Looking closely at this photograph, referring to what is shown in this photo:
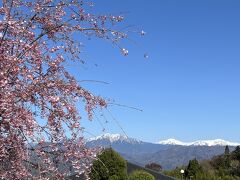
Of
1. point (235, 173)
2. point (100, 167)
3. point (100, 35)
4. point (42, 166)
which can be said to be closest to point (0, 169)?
point (42, 166)

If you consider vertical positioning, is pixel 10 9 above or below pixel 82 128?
above

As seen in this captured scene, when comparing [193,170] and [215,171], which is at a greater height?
[215,171]

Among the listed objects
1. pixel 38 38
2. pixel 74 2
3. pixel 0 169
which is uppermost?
pixel 74 2

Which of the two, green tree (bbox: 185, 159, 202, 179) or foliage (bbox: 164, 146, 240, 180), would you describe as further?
green tree (bbox: 185, 159, 202, 179)

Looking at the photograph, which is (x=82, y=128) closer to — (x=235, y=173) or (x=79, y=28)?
(x=79, y=28)

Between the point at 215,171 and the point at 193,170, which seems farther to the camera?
the point at 215,171

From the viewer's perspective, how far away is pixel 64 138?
693 cm

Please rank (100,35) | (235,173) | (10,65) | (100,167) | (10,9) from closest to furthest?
(10,65) → (10,9) → (100,35) → (100,167) → (235,173)

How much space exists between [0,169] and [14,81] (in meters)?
1.20

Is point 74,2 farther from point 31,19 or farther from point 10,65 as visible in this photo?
point 10,65

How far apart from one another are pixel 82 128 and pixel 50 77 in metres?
0.86

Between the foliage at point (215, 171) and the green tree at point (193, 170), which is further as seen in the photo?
the green tree at point (193, 170)

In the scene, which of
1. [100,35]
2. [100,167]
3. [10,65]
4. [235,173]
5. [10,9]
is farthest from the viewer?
[235,173]

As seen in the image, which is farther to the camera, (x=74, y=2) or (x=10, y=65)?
(x=74, y=2)
